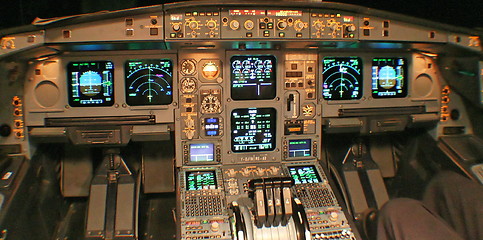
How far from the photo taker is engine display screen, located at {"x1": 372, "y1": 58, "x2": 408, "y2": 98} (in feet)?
14.0

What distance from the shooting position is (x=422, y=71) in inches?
170

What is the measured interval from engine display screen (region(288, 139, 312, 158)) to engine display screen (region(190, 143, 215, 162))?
Answer: 29.7 inches

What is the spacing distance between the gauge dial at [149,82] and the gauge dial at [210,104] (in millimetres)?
310

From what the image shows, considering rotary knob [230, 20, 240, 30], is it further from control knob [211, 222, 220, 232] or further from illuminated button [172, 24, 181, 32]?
control knob [211, 222, 220, 232]

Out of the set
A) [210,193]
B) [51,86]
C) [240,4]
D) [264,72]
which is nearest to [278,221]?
[210,193]

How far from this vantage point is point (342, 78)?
421 centimetres

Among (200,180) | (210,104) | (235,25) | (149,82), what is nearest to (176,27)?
(235,25)

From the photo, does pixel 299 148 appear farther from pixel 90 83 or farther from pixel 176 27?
pixel 90 83

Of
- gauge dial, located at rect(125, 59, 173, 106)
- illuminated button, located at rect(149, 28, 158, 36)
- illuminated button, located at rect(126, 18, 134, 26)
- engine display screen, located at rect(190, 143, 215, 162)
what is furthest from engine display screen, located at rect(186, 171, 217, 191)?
illuminated button, located at rect(126, 18, 134, 26)

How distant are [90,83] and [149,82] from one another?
1.75 ft

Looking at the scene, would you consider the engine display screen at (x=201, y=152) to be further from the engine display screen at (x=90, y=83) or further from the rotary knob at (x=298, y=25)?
the rotary knob at (x=298, y=25)

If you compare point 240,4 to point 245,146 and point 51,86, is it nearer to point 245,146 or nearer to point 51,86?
point 245,146

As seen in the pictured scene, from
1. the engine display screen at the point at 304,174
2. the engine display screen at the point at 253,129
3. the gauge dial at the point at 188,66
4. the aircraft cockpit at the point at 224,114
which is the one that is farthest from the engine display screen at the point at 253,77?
the engine display screen at the point at 304,174

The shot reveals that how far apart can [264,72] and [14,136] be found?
2323 millimetres
